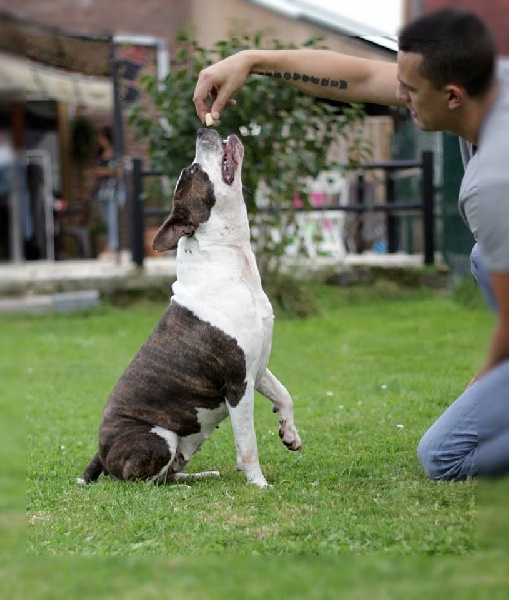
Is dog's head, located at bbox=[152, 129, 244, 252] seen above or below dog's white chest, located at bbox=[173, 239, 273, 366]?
above

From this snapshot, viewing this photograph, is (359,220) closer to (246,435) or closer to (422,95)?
(246,435)

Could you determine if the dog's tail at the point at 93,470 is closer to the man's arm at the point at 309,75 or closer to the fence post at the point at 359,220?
the man's arm at the point at 309,75

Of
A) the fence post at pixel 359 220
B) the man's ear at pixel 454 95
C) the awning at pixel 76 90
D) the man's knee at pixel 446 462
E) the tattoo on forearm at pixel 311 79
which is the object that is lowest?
the man's knee at pixel 446 462

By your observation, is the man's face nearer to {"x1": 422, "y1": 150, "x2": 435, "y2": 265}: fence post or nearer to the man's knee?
the man's knee

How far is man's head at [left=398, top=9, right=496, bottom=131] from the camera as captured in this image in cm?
237

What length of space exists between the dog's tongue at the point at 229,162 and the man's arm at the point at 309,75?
144 mm

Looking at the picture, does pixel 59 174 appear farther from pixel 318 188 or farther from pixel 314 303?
pixel 314 303

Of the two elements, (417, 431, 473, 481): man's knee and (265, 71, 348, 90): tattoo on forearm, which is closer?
(417, 431, 473, 481): man's knee

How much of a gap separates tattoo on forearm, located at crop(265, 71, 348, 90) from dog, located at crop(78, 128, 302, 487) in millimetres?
295

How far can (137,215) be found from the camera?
11.1m

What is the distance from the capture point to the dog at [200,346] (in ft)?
13.2

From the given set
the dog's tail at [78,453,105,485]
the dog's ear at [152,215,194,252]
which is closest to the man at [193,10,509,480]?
the dog's ear at [152,215,194,252]

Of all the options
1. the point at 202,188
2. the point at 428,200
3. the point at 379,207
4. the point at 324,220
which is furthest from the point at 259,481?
the point at 324,220

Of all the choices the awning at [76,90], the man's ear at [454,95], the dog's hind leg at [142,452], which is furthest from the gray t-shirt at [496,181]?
the awning at [76,90]
